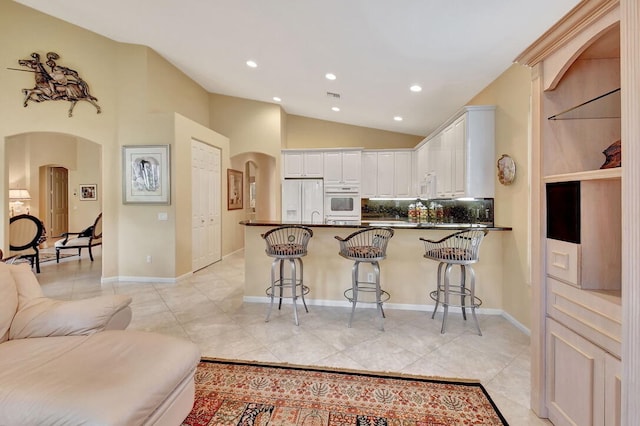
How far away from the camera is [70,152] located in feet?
27.9

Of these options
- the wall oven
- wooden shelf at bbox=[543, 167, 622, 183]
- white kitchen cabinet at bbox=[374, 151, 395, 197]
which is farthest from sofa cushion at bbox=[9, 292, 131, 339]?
white kitchen cabinet at bbox=[374, 151, 395, 197]

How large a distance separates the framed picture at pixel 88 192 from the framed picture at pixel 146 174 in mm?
4644

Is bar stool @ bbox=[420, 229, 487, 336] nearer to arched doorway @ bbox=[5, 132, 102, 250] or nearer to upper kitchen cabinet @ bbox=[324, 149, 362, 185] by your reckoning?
upper kitchen cabinet @ bbox=[324, 149, 362, 185]

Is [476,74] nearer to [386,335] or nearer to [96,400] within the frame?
[386,335]

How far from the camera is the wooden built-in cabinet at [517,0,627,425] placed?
4.43 feet

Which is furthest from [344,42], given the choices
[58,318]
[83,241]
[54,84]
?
[83,241]

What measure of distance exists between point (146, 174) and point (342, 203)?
146 inches

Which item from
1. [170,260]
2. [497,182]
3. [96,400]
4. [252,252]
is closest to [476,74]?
[497,182]

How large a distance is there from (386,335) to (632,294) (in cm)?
205

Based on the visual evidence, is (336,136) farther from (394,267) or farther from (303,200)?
(394,267)

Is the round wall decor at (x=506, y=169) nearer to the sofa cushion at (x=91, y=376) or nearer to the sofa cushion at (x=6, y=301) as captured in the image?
the sofa cushion at (x=91, y=376)

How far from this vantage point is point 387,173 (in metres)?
6.34

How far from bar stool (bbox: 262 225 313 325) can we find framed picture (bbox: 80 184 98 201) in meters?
7.51

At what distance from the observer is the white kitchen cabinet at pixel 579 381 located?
4.24 ft
